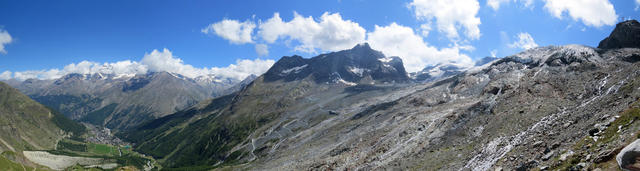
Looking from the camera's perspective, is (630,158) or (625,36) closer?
(630,158)

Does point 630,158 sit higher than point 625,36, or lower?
lower

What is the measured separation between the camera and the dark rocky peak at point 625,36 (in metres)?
106

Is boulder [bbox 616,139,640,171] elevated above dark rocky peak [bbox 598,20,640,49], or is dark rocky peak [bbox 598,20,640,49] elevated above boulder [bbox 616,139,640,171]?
dark rocky peak [bbox 598,20,640,49]

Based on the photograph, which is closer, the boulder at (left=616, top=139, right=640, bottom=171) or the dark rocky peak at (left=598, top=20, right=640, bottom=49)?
the boulder at (left=616, top=139, right=640, bottom=171)

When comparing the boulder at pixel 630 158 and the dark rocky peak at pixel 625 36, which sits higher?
the dark rocky peak at pixel 625 36

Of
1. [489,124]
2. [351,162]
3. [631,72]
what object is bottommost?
[351,162]

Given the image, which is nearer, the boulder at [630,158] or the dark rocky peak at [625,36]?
the boulder at [630,158]

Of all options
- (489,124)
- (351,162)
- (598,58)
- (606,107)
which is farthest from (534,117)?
(598,58)

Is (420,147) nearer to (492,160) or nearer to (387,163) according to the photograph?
(387,163)

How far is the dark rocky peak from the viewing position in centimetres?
10638

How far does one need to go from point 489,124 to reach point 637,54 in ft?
238

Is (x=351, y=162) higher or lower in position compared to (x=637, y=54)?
lower

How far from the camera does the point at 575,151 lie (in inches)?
906

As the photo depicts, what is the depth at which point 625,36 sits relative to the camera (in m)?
109
